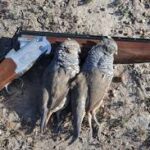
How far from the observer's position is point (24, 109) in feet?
22.6

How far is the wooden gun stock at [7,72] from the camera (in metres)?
6.75

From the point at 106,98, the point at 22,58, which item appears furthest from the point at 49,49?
the point at 106,98

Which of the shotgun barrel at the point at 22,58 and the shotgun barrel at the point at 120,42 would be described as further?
the shotgun barrel at the point at 120,42

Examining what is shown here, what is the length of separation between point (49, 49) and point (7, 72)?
49cm

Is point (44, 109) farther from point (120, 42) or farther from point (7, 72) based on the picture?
point (120, 42)

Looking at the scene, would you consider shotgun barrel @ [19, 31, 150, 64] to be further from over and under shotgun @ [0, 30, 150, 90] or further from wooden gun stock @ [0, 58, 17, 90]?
wooden gun stock @ [0, 58, 17, 90]

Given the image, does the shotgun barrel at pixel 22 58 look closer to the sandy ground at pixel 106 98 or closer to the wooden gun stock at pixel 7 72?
the wooden gun stock at pixel 7 72

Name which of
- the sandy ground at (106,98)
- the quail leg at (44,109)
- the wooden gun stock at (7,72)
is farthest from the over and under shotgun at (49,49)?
the quail leg at (44,109)

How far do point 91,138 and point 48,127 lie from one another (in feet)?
1.44

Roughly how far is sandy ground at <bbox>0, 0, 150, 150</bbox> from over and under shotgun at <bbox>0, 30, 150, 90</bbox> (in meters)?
0.18

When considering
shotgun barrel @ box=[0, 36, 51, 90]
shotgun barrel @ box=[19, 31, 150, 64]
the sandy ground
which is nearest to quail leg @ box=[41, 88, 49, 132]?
the sandy ground

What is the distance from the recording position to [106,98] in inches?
273

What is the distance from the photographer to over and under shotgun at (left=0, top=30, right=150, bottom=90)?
6785mm

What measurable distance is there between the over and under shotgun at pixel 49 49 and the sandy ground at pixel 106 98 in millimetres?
181
